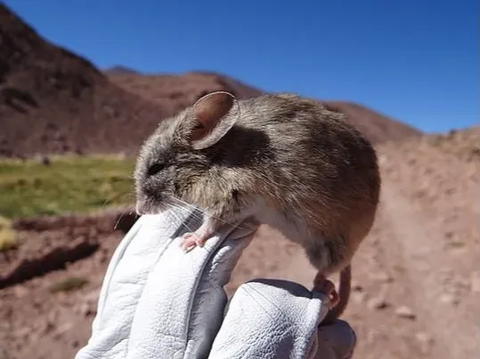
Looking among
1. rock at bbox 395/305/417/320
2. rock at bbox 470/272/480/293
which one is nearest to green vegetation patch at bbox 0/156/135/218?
rock at bbox 395/305/417/320

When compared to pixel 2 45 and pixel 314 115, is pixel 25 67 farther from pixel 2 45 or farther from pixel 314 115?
pixel 314 115

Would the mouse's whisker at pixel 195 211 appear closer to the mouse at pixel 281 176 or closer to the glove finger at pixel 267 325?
the mouse at pixel 281 176

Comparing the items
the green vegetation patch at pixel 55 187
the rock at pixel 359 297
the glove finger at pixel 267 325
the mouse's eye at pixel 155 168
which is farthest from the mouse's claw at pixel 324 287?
the green vegetation patch at pixel 55 187

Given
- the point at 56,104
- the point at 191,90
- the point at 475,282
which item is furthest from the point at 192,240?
the point at 191,90

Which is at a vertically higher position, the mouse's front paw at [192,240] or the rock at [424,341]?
the mouse's front paw at [192,240]

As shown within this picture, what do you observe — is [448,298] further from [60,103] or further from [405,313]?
[60,103]

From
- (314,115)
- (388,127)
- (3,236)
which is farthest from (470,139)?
(388,127)
